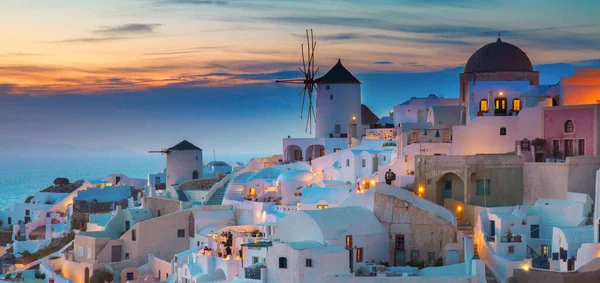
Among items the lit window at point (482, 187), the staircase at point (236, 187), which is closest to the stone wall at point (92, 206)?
the staircase at point (236, 187)

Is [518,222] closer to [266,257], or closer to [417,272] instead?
[417,272]

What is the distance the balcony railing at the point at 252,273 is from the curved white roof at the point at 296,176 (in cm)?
1014

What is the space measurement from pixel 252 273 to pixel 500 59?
48.6 ft

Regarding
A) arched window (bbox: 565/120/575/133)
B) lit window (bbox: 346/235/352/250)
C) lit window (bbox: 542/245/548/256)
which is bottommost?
lit window (bbox: 542/245/548/256)

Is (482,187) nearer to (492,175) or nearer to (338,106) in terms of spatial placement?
(492,175)

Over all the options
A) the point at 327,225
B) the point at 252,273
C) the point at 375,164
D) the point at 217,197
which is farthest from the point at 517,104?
the point at 252,273

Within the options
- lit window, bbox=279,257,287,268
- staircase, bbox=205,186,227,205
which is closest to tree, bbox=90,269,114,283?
staircase, bbox=205,186,227,205

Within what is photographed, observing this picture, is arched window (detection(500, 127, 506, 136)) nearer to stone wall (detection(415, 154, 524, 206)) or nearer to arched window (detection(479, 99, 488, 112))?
stone wall (detection(415, 154, 524, 206))

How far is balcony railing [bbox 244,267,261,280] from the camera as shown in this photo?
→ 102ft

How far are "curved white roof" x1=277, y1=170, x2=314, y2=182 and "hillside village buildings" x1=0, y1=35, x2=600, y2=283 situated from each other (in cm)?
8

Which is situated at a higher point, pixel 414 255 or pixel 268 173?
pixel 268 173

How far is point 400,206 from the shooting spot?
32656 millimetres

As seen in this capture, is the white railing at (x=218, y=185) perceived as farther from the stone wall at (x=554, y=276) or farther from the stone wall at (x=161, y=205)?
the stone wall at (x=554, y=276)

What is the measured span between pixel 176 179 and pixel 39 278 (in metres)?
10.2
